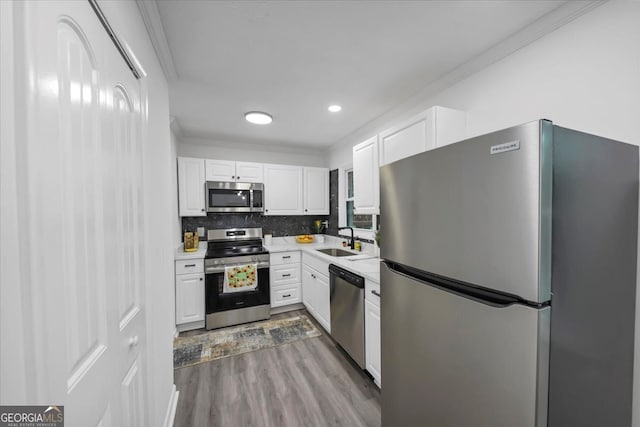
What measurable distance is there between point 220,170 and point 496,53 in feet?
10.3

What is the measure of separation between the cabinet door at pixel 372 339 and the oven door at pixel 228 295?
1.62m

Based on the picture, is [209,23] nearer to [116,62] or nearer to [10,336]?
[116,62]

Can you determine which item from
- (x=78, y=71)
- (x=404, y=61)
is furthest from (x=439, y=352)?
(x=404, y=61)

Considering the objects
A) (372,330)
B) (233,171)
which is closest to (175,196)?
(233,171)

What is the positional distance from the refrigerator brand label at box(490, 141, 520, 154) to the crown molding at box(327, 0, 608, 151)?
117 centimetres

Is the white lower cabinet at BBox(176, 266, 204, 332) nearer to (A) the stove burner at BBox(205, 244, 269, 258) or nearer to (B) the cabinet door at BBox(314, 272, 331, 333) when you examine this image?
(A) the stove burner at BBox(205, 244, 269, 258)

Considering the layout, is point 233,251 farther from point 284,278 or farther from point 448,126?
point 448,126

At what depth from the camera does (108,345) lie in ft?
2.62

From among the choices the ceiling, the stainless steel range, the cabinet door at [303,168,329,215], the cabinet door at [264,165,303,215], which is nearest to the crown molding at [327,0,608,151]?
the ceiling

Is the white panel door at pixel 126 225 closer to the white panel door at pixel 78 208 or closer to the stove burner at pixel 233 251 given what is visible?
the white panel door at pixel 78 208

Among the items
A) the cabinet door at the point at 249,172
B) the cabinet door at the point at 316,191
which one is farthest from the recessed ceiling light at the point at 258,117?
the cabinet door at the point at 316,191

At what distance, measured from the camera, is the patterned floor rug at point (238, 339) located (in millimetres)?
2371

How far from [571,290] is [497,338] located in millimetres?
285

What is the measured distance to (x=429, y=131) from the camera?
5.58 ft
